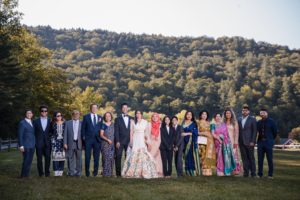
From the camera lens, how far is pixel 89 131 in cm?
1311

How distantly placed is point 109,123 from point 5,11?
24.8 m

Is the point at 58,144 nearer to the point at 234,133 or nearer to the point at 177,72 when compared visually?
the point at 234,133

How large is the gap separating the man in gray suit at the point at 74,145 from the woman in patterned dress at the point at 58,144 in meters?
0.21

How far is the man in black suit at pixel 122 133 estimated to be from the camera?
43.0ft

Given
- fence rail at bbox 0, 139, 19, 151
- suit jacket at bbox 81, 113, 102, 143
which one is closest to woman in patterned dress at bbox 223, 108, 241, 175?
suit jacket at bbox 81, 113, 102, 143

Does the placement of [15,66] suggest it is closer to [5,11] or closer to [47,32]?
[5,11]

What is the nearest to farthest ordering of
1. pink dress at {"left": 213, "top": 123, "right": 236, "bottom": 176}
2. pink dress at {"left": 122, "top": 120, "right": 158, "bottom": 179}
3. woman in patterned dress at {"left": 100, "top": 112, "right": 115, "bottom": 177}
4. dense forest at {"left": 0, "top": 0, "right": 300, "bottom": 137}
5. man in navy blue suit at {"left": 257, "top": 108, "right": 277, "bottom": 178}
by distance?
1. pink dress at {"left": 122, "top": 120, "right": 158, "bottom": 179}
2. woman in patterned dress at {"left": 100, "top": 112, "right": 115, "bottom": 177}
3. man in navy blue suit at {"left": 257, "top": 108, "right": 277, "bottom": 178}
4. pink dress at {"left": 213, "top": 123, "right": 236, "bottom": 176}
5. dense forest at {"left": 0, "top": 0, "right": 300, "bottom": 137}

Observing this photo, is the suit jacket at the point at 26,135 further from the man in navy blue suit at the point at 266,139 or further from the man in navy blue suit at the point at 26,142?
the man in navy blue suit at the point at 266,139

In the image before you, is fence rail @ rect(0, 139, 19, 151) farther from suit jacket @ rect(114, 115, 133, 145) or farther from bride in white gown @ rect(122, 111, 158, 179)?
bride in white gown @ rect(122, 111, 158, 179)

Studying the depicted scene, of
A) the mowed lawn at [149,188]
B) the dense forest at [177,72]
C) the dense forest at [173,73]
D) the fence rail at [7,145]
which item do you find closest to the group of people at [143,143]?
the mowed lawn at [149,188]

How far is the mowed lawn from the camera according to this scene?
9289mm

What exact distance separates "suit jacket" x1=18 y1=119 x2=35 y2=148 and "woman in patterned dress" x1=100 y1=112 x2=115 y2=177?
7.34ft

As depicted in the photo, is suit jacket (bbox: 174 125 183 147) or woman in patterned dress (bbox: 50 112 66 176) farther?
suit jacket (bbox: 174 125 183 147)

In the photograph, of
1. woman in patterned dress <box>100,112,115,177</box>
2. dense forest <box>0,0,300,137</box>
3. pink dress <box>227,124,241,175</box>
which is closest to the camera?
woman in patterned dress <box>100,112,115,177</box>
